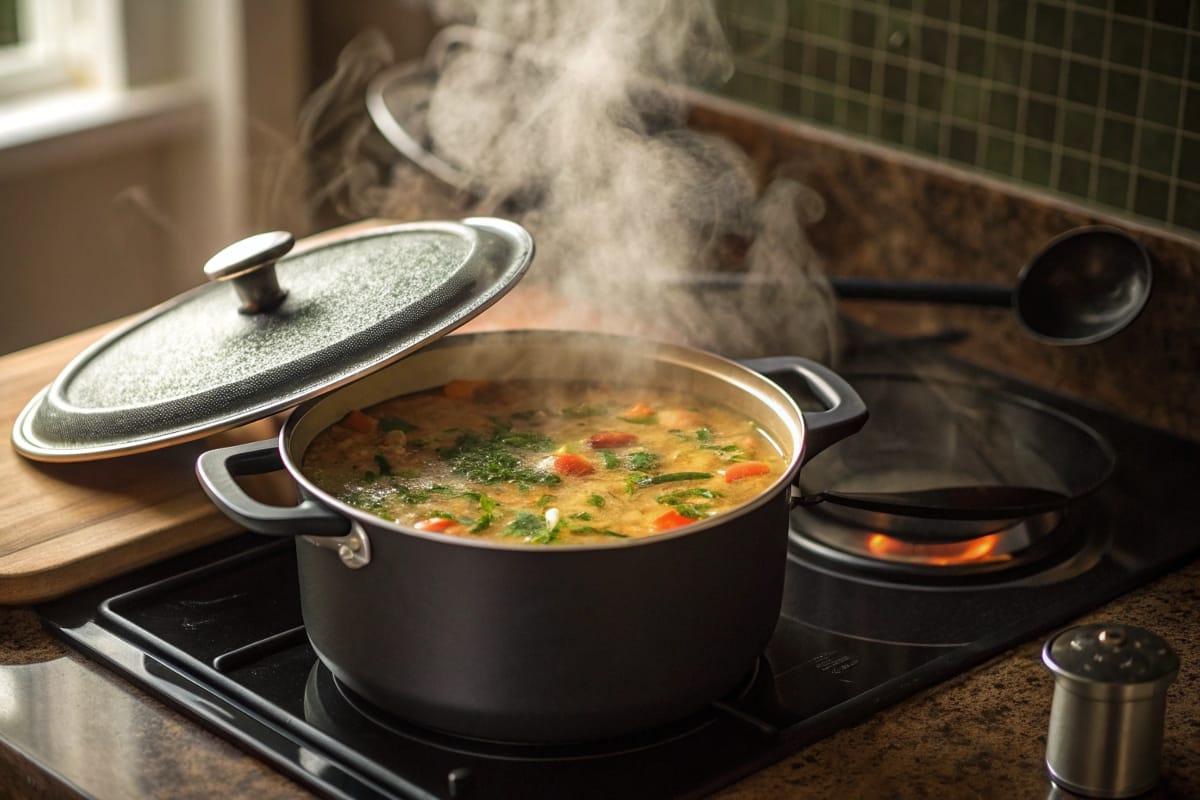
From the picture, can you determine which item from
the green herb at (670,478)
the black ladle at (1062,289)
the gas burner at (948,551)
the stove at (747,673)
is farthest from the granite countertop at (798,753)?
the black ladle at (1062,289)

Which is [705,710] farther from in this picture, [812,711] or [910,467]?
[910,467]

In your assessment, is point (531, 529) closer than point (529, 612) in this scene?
No

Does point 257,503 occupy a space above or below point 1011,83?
below

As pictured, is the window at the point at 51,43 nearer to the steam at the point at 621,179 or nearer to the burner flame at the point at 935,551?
the steam at the point at 621,179

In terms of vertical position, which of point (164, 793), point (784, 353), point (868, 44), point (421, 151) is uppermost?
point (868, 44)

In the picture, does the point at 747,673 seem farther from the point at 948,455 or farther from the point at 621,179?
the point at 621,179

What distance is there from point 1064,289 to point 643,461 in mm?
671

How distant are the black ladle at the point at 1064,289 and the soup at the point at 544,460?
0.44m

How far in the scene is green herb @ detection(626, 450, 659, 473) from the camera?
46.1 inches

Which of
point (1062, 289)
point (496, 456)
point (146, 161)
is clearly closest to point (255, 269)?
point (496, 456)

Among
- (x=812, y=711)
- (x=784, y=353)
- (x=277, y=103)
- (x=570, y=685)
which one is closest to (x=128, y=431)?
(x=570, y=685)

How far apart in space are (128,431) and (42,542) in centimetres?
15

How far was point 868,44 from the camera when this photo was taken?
5.96 ft

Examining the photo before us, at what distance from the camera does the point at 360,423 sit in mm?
1222
